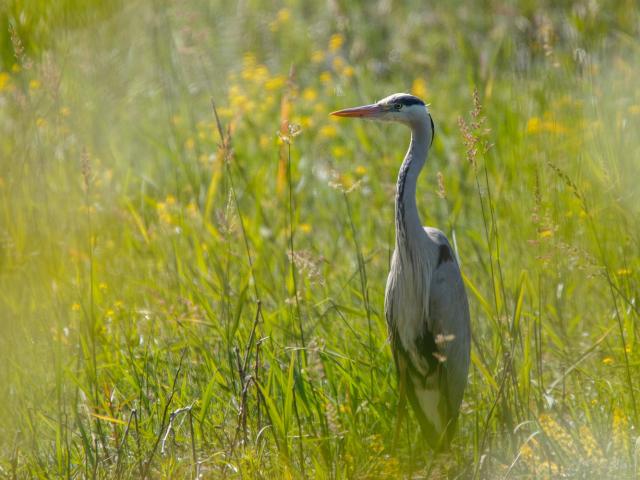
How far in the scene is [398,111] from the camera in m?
3.39

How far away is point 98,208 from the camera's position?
4.42m

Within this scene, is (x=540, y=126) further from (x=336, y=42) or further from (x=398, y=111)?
(x=336, y=42)

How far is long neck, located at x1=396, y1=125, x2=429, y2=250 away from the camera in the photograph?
→ 10.6 feet

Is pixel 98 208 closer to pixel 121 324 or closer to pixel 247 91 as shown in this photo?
pixel 121 324

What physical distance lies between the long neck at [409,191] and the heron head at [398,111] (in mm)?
40

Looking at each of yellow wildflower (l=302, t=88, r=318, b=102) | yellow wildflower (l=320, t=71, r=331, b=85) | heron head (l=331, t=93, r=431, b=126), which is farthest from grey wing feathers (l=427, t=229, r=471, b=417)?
yellow wildflower (l=320, t=71, r=331, b=85)

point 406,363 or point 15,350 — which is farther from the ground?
point 15,350

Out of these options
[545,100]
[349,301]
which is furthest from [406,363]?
[545,100]

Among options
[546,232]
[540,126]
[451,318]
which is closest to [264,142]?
[540,126]

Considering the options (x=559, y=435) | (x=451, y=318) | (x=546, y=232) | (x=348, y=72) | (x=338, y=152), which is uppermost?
(x=348, y=72)

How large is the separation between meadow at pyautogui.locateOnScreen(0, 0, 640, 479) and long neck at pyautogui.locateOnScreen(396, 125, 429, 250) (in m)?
0.19

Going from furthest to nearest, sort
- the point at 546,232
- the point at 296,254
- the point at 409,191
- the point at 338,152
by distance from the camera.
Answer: the point at 338,152 → the point at 546,232 → the point at 409,191 → the point at 296,254

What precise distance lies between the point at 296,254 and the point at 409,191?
20.3 inches

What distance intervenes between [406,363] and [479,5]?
4.65 metres
